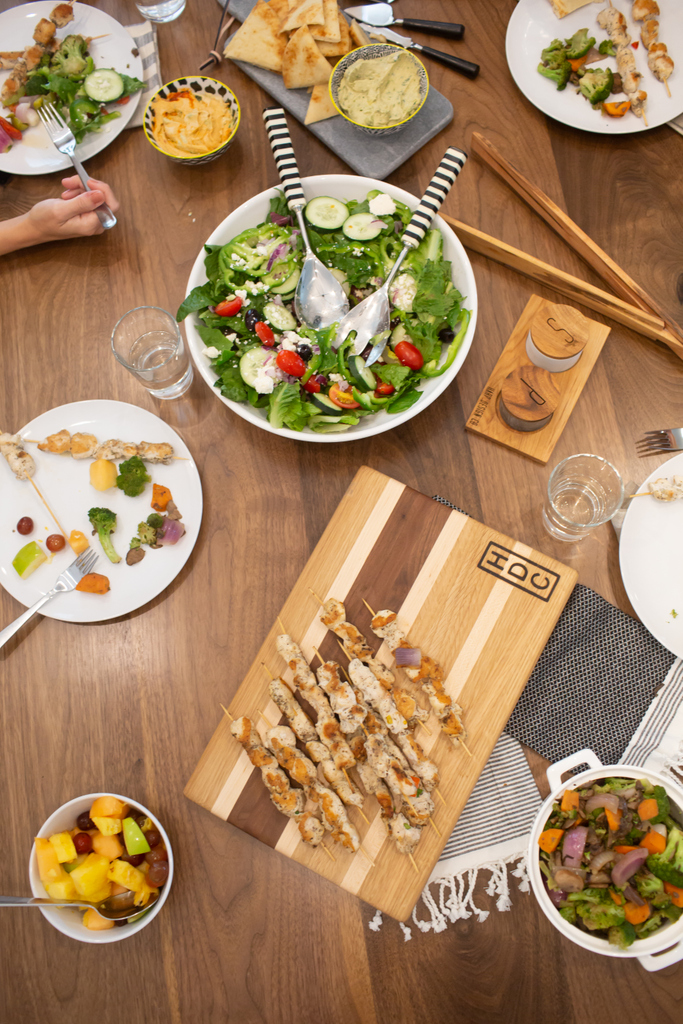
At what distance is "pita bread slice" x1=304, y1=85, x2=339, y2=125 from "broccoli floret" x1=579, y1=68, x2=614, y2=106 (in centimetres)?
103

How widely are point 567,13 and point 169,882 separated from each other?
3.65 meters

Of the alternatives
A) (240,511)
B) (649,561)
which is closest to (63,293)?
(240,511)

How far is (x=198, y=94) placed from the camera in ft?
8.29

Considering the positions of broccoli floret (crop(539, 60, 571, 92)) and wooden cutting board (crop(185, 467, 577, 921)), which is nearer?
wooden cutting board (crop(185, 467, 577, 921))

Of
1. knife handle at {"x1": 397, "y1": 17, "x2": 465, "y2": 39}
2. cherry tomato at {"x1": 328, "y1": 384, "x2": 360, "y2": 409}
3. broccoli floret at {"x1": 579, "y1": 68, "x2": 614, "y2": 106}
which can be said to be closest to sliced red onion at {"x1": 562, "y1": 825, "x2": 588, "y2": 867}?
cherry tomato at {"x1": 328, "y1": 384, "x2": 360, "y2": 409}

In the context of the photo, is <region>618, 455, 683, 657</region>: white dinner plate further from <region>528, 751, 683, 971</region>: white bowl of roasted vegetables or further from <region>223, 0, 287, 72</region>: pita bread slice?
<region>223, 0, 287, 72</region>: pita bread slice

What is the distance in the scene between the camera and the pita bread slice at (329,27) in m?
2.49

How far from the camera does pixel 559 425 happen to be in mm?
2330

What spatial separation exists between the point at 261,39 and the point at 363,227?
3.33 ft

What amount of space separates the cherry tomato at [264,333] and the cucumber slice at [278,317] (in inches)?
1.5

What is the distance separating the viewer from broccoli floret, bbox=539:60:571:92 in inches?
99.7

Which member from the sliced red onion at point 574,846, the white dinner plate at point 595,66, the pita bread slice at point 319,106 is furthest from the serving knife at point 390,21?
the sliced red onion at point 574,846

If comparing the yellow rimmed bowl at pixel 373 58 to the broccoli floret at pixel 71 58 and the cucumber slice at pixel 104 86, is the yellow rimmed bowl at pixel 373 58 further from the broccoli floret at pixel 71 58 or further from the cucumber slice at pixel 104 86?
the broccoli floret at pixel 71 58

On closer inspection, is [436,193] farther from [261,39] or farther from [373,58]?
[261,39]
